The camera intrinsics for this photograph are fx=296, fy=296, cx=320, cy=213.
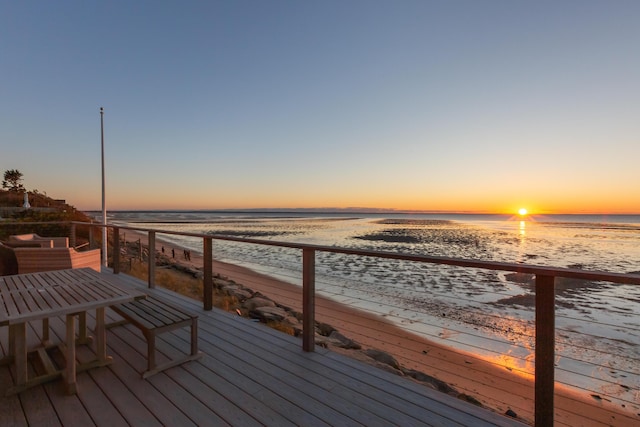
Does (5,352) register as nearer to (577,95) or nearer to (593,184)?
(577,95)

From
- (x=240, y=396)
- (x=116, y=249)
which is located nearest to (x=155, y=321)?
(x=240, y=396)

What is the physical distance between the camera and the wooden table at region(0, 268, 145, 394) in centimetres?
166

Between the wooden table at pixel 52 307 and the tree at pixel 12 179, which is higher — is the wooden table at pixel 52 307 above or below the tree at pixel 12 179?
below

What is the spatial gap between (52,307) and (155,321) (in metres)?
0.60

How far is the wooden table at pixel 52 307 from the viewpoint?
1659 mm

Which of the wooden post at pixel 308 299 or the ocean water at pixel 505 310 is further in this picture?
the ocean water at pixel 505 310

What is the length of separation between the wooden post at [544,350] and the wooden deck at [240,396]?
0.21 meters

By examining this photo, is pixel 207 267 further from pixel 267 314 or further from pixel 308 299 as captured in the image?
pixel 267 314

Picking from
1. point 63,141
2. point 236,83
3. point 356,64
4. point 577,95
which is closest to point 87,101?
point 63,141

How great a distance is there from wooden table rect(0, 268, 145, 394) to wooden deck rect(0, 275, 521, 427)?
0.10 meters

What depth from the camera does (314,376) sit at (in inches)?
85.7

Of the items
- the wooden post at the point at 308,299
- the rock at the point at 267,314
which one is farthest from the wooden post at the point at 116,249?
the wooden post at the point at 308,299

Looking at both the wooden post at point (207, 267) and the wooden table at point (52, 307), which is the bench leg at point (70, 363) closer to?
the wooden table at point (52, 307)

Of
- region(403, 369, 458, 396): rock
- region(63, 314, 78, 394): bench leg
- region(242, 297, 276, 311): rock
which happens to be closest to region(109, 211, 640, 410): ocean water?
region(403, 369, 458, 396): rock
